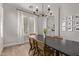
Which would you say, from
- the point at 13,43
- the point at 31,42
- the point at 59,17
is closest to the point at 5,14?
the point at 13,43

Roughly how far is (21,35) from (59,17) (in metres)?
0.66

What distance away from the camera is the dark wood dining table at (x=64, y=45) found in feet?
6.56

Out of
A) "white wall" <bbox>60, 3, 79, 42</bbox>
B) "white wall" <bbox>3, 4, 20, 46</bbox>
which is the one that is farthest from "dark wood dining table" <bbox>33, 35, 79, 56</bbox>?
"white wall" <bbox>3, 4, 20, 46</bbox>

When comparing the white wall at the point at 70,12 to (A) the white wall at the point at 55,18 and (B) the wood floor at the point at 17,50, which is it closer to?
(A) the white wall at the point at 55,18

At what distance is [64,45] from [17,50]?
0.74m

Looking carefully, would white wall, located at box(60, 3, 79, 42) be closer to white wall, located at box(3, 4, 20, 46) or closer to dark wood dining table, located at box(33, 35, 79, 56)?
dark wood dining table, located at box(33, 35, 79, 56)

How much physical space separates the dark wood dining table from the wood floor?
0.26m

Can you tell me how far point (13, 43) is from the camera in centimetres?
207

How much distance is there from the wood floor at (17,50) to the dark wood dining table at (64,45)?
258mm

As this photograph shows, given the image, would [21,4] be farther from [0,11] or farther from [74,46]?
[74,46]

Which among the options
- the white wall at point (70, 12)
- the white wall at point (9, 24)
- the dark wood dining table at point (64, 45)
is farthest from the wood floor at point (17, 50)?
the white wall at point (70, 12)

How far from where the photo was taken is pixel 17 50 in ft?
6.93

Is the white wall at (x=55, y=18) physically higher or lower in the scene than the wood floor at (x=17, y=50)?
higher

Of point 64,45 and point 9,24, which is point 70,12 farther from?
point 9,24
